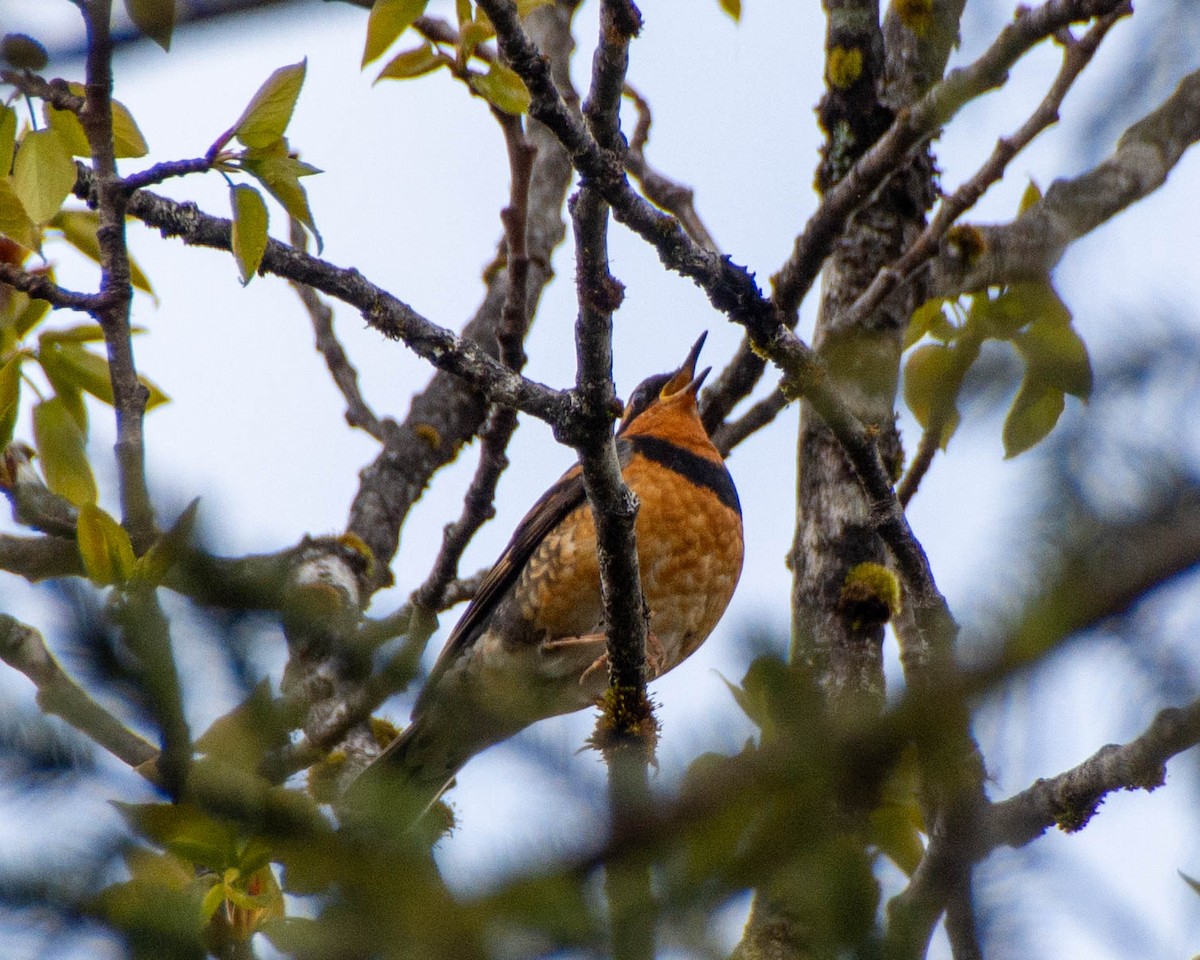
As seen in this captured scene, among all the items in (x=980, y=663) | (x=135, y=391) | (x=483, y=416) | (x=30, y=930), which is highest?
(x=483, y=416)

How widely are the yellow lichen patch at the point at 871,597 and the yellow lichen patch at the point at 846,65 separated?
92.5 inches

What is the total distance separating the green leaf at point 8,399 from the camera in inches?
150

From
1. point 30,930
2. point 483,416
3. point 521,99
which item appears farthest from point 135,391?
point 483,416

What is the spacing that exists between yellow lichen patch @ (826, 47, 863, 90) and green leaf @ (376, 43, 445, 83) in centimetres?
230

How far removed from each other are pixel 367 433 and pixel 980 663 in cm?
616

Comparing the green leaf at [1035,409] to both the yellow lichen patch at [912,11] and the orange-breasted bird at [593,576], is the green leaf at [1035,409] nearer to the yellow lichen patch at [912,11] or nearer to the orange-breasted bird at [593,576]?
the orange-breasted bird at [593,576]

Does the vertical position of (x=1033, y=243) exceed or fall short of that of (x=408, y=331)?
it falls short

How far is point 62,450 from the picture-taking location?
4.43 m

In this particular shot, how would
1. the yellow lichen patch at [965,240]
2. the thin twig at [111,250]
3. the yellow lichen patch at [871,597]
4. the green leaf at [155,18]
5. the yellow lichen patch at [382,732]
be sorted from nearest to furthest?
the green leaf at [155,18] → the thin twig at [111,250] → the yellow lichen patch at [871,597] → the yellow lichen patch at [965,240] → the yellow lichen patch at [382,732]

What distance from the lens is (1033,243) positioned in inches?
101

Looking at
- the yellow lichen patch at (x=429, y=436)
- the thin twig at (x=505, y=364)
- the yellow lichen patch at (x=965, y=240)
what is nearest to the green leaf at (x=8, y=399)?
the thin twig at (x=505, y=364)

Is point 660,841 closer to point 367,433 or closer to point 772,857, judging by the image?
point 772,857

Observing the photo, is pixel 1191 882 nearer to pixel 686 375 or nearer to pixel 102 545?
pixel 102 545

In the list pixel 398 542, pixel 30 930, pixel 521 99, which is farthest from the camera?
pixel 398 542
